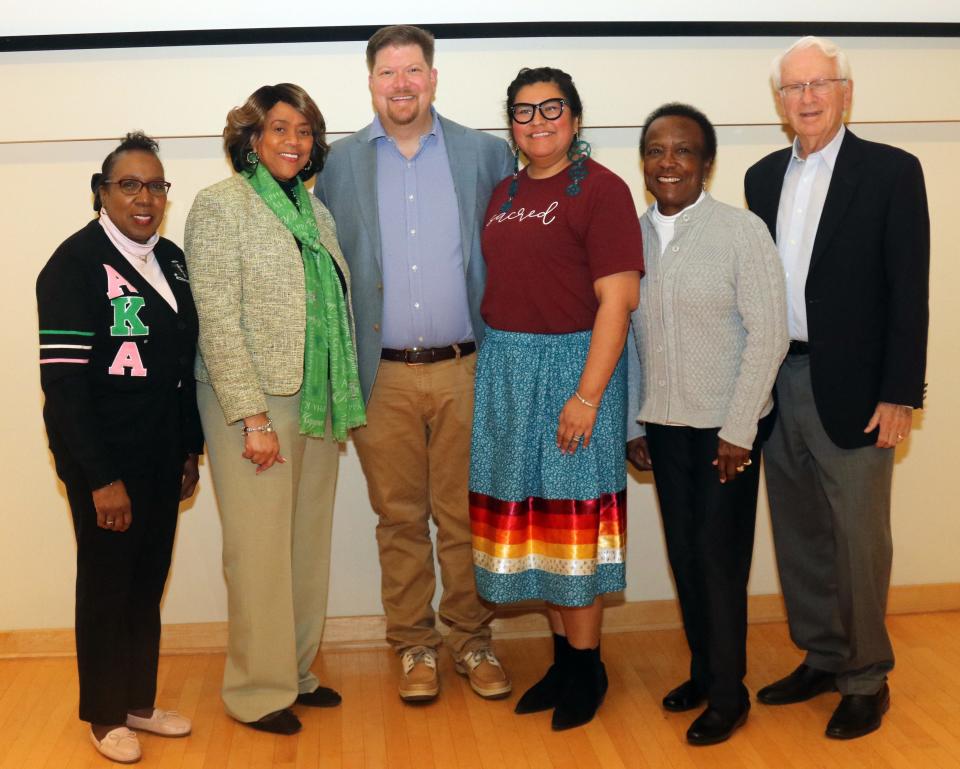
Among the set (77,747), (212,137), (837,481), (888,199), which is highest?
(212,137)

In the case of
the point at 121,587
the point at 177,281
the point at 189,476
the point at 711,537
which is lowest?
the point at 121,587

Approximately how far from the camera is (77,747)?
275 cm

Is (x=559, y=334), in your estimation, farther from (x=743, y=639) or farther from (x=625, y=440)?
(x=743, y=639)

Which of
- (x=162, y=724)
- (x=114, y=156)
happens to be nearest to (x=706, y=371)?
(x=114, y=156)

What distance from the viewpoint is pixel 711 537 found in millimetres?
2609

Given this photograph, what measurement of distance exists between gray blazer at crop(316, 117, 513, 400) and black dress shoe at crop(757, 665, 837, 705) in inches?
54.3

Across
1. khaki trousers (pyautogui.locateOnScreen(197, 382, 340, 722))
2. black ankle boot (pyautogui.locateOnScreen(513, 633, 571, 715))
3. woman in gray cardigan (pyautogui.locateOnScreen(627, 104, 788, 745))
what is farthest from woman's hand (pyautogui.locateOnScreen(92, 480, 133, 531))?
woman in gray cardigan (pyautogui.locateOnScreen(627, 104, 788, 745))

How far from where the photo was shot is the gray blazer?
2805 mm

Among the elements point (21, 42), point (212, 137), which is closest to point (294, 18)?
point (212, 137)

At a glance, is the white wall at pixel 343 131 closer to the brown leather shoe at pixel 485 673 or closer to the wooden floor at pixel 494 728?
the wooden floor at pixel 494 728

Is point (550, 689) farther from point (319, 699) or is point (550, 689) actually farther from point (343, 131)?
point (343, 131)

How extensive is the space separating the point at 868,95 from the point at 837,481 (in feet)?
4.57

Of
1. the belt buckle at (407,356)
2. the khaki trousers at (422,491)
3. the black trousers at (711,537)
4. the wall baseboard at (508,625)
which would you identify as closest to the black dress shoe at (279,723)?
the khaki trousers at (422,491)

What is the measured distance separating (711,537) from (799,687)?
665 mm
